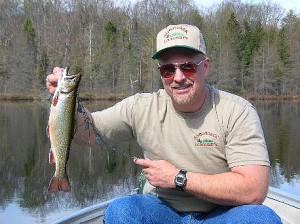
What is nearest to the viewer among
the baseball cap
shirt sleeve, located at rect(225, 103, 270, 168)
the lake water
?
shirt sleeve, located at rect(225, 103, 270, 168)

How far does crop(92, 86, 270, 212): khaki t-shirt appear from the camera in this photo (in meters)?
3.13

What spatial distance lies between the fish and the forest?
130 ft

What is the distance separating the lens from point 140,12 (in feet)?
183

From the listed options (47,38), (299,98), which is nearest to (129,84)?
(47,38)

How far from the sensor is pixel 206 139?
3.23 m

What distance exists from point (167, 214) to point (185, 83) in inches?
36.0

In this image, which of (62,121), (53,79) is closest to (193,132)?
(62,121)

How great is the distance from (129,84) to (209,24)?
13.7m

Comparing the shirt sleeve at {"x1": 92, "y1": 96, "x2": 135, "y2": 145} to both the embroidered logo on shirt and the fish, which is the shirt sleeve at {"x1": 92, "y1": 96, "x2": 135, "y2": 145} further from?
the embroidered logo on shirt

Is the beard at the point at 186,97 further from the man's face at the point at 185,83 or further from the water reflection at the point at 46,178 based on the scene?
the water reflection at the point at 46,178

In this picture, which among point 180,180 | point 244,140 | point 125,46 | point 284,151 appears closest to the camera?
point 180,180

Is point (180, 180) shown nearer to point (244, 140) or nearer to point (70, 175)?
point (244, 140)

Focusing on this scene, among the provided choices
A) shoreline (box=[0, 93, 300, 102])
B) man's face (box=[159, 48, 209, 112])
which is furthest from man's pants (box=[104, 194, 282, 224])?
shoreline (box=[0, 93, 300, 102])

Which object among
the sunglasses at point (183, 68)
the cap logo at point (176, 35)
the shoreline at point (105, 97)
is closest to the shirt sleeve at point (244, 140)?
the sunglasses at point (183, 68)
